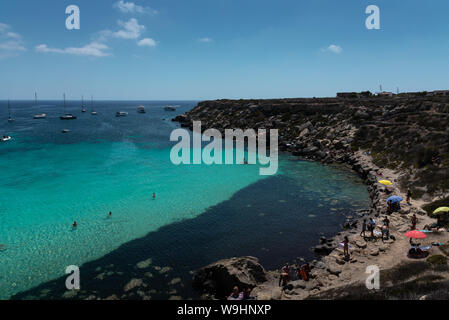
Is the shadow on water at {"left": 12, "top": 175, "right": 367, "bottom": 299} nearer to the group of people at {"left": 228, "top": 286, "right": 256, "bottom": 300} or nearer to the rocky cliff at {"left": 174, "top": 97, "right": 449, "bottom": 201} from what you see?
the group of people at {"left": 228, "top": 286, "right": 256, "bottom": 300}

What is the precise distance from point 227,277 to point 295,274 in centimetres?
514

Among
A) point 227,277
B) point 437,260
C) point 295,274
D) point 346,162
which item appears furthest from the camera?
point 346,162

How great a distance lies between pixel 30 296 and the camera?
671 inches

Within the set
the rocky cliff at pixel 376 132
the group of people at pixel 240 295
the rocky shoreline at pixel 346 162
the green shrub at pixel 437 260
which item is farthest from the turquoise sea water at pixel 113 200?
the green shrub at pixel 437 260

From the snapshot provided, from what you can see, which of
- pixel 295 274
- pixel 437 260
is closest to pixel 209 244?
pixel 295 274

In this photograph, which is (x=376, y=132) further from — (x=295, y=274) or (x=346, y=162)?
(x=295, y=274)

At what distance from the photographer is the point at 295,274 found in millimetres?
19047

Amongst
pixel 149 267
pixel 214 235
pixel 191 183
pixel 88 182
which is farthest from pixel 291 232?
pixel 88 182

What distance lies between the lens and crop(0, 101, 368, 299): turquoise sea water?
72.1ft

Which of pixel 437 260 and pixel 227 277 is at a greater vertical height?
pixel 437 260

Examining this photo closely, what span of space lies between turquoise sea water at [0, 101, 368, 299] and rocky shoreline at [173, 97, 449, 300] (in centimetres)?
303

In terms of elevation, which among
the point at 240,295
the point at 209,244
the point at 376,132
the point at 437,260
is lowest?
the point at 240,295

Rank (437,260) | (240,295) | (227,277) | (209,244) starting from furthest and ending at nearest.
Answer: (209,244) < (227,277) < (437,260) < (240,295)

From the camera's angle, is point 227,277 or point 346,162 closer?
point 227,277
